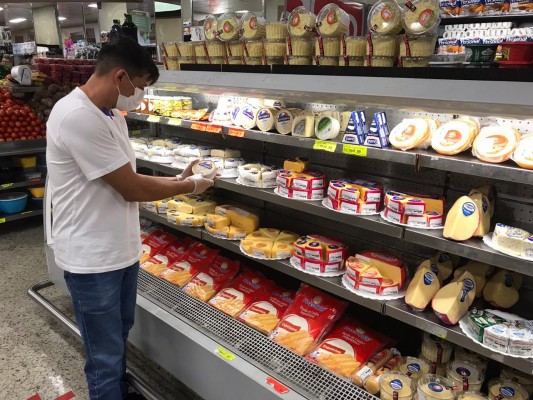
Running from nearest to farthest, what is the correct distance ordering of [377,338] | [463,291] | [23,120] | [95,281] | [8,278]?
1. [463,291]
2. [95,281]
3. [377,338]
4. [8,278]
5. [23,120]

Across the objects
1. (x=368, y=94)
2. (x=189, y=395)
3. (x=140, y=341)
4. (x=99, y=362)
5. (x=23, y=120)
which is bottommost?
(x=189, y=395)

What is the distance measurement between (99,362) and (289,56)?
185 centimetres

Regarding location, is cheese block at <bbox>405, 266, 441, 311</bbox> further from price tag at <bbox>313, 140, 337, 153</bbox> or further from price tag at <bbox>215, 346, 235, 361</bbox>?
price tag at <bbox>215, 346, 235, 361</bbox>

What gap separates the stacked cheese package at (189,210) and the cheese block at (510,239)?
185 centimetres

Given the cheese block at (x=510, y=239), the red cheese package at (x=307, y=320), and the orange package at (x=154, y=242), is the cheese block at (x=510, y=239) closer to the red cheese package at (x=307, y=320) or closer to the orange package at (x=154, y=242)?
the red cheese package at (x=307, y=320)

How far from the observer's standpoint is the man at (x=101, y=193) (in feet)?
5.92

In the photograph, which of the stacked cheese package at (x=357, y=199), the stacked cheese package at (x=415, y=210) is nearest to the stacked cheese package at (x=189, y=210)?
the stacked cheese package at (x=357, y=199)

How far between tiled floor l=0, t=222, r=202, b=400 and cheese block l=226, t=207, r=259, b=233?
1072 millimetres

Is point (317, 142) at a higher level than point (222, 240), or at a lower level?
higher

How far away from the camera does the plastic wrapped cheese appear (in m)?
2.26

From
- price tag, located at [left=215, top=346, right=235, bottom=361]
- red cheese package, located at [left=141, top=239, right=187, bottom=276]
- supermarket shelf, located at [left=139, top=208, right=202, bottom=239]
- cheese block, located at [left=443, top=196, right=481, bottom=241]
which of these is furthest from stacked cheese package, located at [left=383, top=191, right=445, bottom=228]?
red cheese package, located at [left=141, top=239, right=187, bottom=276]

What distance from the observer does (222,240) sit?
2775mm

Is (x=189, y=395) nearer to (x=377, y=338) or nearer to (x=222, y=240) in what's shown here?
(x=222, y=240)

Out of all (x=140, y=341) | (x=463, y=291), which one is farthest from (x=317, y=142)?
(x=140, y=341)
